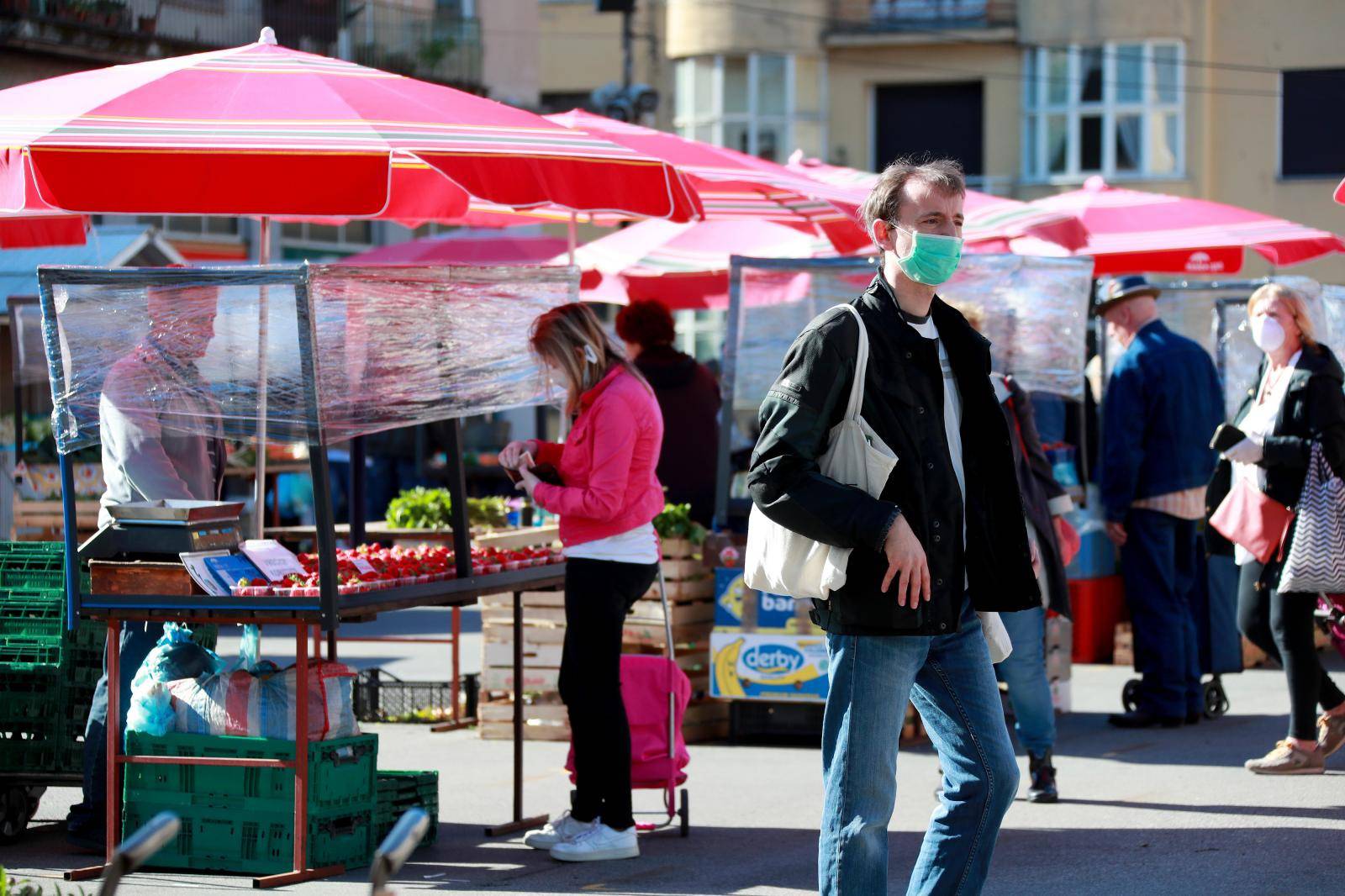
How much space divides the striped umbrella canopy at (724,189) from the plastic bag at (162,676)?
322cm

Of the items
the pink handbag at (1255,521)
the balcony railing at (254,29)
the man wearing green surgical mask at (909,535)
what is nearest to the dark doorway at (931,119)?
the balcony railing at (254,29)

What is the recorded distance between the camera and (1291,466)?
26.1 feet

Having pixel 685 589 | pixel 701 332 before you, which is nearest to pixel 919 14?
pixel 701 332

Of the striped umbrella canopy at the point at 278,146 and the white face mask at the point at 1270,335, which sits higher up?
the striped umbrella canopy at the point at 278,146

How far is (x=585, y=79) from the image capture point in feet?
126

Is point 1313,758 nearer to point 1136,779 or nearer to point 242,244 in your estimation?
point 1136,779

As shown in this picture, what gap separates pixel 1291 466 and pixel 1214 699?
2408 millimetres

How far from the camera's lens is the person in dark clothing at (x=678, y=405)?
10203mm

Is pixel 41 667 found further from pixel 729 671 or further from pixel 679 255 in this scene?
pixel 679 255

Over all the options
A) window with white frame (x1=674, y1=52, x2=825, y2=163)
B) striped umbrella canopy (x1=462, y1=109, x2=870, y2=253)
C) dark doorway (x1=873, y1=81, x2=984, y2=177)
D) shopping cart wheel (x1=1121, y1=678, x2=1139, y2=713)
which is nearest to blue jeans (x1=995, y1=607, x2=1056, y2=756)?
shopping cart wheel (x1=1121, y1=678, x2=1139, y2=713)

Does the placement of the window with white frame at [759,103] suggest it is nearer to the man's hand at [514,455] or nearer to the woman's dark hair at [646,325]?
the woman's dark hair at [646,325]

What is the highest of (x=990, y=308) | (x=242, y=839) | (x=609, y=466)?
(x=990, y=308)

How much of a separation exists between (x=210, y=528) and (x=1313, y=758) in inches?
183

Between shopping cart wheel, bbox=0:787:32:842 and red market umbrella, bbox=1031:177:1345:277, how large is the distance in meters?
8.46
